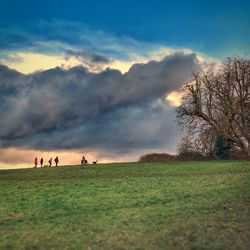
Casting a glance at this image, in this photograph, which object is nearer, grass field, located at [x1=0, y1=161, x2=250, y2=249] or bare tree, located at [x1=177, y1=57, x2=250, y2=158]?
grass field, located at [x1=0, y1=161, x2=250, y2=249]

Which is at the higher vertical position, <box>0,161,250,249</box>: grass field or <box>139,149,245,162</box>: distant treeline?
<box>139,149,245,162</box>: distant treeline

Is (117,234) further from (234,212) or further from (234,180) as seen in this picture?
(234,180)

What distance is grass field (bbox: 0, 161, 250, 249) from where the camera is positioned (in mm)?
21969

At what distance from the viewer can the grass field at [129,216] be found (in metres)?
22.0

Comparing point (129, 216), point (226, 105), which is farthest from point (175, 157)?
point (129, 216)

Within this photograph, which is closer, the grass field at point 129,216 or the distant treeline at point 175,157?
the grass field at point 129,216

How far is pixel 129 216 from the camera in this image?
85.6 ft

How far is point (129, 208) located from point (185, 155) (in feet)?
228

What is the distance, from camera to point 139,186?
123 feet

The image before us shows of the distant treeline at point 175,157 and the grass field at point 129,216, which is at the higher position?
the distant treeline at point 175,157

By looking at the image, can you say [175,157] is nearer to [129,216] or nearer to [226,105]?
[226,105]

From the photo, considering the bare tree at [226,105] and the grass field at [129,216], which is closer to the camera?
the grass field at [129,216]

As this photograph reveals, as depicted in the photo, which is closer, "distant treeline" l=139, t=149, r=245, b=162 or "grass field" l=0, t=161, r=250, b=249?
"grass field" l=0, t=161, r=250, b=249

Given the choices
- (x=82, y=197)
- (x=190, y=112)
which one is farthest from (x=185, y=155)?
(x=82, y=197)
